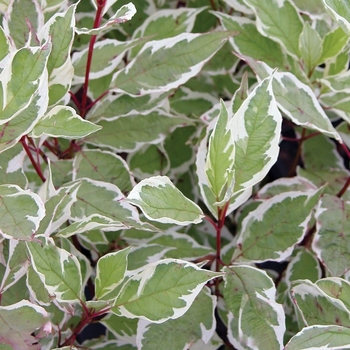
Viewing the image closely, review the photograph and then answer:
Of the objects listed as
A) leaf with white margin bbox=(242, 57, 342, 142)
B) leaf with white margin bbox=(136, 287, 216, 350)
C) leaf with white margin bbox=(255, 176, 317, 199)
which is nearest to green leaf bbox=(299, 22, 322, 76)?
leaf with white margin bbox=(242, 57, 342, 142)

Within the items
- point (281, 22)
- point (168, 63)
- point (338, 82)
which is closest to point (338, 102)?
point (338, 82)

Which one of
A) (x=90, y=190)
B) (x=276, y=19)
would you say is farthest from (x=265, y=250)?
(x=276, y=19)

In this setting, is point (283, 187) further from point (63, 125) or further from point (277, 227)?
point (63, 125)

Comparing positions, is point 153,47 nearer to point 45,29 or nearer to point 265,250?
point 45,29

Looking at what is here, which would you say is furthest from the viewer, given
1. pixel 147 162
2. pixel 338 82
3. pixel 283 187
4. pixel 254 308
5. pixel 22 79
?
pixel 147 162

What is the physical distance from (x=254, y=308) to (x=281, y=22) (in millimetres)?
496

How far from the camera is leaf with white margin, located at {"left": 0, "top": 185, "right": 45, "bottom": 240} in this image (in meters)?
0.60

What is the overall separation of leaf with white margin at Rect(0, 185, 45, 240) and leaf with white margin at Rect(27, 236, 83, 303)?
1.7 inches

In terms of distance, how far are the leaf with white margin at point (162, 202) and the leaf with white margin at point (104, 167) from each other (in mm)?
214

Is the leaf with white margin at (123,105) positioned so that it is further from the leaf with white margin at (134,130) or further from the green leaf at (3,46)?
the green leaf at (3,46)

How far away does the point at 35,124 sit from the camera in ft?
2.17

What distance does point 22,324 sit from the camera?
0.68 m

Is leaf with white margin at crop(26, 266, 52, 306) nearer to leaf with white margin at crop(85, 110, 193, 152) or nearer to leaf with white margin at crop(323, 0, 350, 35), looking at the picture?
leaf with white margin at crop(85, 110, 193, 152)

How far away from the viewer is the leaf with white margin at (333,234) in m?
0.76
